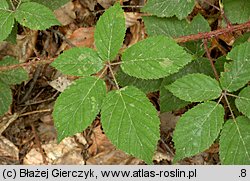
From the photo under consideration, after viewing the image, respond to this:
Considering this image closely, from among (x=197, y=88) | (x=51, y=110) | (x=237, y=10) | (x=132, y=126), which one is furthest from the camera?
(x=51, y=110)

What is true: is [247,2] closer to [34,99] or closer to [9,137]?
[34,99]

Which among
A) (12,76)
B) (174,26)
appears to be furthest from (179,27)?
(12,76)

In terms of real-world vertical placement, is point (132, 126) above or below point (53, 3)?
below

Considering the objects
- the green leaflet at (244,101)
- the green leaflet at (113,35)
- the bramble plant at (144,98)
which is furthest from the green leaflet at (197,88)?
the green leaflet at (113,35)

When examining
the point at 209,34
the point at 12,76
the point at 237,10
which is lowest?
the point at 12,76

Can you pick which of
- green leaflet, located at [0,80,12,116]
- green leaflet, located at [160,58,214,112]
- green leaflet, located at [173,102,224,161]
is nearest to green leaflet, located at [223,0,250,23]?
green leaflet, located at [160,58,214,112]

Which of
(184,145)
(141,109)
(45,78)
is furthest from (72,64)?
(45,78)

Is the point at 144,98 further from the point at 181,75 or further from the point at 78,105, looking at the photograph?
the point at 181,75
